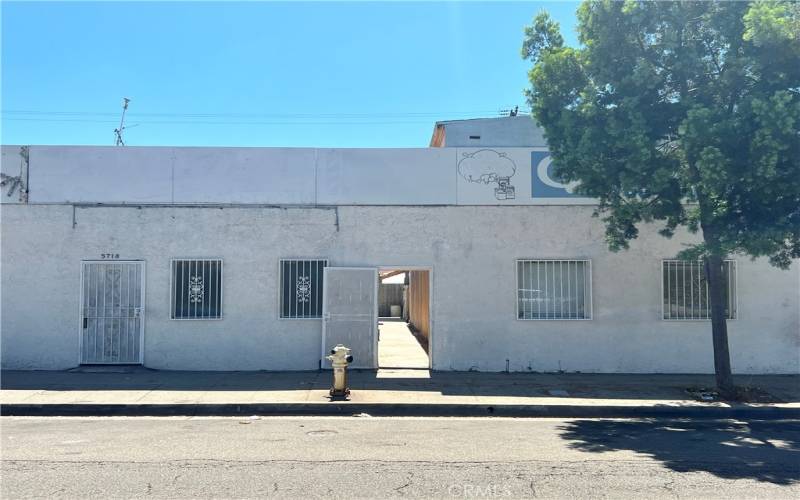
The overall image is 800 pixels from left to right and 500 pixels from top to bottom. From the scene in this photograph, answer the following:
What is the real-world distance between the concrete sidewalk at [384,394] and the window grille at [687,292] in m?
1.21

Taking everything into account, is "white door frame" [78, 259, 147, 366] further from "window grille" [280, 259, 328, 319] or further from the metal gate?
"window grille" [280, 259, 328, 319]

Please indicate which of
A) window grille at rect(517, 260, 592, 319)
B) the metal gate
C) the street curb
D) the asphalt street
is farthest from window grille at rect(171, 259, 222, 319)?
window grille at rect(517, 260, 592, 319)

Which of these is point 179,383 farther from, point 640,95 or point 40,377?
point 640,95

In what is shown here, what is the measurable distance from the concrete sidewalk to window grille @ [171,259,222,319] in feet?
3.76

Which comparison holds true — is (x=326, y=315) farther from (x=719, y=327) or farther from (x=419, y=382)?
(x=719, y=327)

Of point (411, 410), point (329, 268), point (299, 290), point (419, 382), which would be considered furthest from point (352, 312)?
point (411, 410)

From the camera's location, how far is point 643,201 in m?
10.5

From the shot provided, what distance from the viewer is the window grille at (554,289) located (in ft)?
42.2

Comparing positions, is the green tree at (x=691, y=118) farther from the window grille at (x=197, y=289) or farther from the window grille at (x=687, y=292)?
the window grille at (x=197, y=289)

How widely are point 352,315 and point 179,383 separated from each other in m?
3.29

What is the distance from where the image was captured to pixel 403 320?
28.1m

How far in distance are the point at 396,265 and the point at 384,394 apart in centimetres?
304

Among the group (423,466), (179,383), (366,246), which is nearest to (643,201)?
(366,246)
